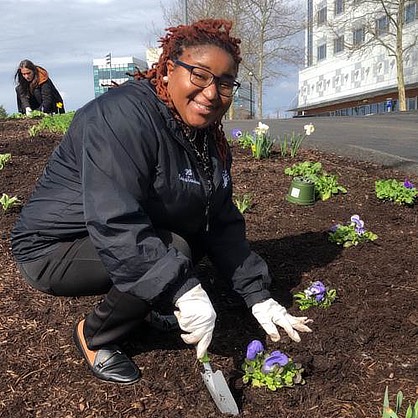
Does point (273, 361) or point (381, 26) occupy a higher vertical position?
point (381, 26)

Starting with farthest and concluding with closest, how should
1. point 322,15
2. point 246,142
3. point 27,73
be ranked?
point 322,15 < point 27,73 < point 246,142

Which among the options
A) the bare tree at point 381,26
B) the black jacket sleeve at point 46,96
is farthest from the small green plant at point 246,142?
the bare tree at point 381,26

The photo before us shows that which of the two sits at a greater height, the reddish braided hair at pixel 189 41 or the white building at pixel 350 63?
the white building at pixel 350 63

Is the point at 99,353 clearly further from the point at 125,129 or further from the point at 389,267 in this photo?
the point at 389,267

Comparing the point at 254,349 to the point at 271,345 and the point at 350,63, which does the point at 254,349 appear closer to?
the point at 271,345

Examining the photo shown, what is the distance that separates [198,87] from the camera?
1945 millimetres

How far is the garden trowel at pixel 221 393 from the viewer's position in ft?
6.38

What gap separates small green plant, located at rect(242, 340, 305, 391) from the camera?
6.70 feet

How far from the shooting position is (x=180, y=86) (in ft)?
6.45

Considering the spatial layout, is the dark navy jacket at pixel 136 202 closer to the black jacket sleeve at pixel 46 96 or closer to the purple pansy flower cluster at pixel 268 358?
the purple pansy flower cluster at pixel 268 358

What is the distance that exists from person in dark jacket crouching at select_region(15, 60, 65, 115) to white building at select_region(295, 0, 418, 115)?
887 inches

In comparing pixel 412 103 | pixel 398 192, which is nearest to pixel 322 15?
pixel 412 103

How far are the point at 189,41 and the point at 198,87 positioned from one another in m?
0.16

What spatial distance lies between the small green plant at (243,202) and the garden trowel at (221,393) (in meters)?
1.94
